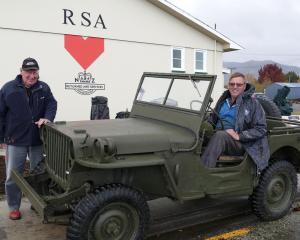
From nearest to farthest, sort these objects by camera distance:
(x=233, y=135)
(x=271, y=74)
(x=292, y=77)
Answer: (x=233, y=135) → (x=271, y=74) → (x=292, y=77)

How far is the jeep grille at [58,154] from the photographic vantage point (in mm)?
3836

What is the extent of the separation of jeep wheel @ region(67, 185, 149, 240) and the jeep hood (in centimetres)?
41

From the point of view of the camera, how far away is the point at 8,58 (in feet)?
33.5

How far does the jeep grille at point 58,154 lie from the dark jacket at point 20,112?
0.33 meters

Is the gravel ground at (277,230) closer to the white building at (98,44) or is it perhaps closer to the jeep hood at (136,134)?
the jeep hood at (136,134)

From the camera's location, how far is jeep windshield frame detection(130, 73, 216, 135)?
445 cm

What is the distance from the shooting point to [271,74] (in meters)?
58.7

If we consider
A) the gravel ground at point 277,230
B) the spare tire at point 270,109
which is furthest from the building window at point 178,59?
the gravel ground at point 277,230

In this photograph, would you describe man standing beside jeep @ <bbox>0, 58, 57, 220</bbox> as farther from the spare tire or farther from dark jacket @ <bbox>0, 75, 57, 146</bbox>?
the spare tire

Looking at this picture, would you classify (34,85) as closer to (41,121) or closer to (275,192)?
(41,121)

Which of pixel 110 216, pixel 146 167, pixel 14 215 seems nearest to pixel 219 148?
pixel 146 167

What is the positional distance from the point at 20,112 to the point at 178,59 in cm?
931

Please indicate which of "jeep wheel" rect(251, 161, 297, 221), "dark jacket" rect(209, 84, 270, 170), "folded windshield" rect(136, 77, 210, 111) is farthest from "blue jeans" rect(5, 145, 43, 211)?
"jeep wheel" rect(251, 161, 297, 221)

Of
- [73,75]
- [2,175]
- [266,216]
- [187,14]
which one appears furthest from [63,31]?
[266,216]
